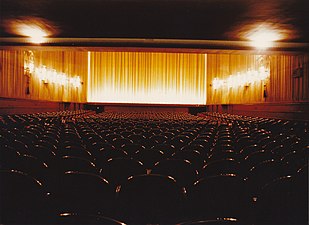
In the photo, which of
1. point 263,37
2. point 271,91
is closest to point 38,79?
point 271,91

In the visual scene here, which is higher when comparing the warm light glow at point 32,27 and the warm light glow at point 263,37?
the warm light glow at point 32,27

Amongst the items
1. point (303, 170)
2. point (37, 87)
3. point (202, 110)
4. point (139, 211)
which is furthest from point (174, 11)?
point (202, 110)

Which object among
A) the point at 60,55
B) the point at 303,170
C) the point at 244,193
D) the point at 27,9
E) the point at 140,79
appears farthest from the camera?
the point at 140,79

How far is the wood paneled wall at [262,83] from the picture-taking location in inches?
470

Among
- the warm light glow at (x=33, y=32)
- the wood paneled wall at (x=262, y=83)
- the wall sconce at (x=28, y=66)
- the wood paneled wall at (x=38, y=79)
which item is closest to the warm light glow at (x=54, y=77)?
the wood paneled wall at (x=38, y=79)

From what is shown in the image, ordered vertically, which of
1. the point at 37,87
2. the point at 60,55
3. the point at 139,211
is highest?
the point at 60,55

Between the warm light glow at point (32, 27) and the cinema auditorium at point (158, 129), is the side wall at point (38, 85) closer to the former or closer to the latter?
the cinema auditorium at point (158, 129)

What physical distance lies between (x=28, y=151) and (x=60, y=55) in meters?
16.9

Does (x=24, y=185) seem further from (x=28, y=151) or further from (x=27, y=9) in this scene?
(x=27, y=9)

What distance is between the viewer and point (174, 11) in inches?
265

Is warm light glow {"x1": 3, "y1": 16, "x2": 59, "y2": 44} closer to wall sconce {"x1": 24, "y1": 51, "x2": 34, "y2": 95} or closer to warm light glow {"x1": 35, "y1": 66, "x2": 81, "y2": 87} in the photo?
wall sconce {"x1": 24, "y1": 51, "x2": 34, "y2": 95}

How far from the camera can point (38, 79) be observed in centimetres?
1644

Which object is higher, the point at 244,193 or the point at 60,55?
the point at 60,55

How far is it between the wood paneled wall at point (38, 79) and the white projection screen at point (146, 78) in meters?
1.29
